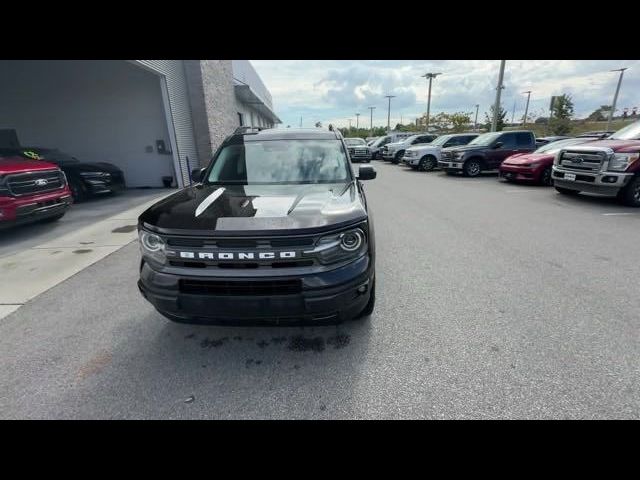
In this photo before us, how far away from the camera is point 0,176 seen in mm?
5285

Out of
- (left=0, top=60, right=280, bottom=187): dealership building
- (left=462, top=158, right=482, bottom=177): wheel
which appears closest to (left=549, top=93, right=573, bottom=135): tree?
(left=462, top=158, right=482, bottom=177): wheel

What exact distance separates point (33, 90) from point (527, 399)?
15834 mm

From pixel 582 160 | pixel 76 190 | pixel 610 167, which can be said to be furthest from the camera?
pixel 76 190

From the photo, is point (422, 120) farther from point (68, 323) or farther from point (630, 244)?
point (68, 323)

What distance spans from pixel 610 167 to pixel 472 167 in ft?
21.1

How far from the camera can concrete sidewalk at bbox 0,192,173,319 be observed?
3.77 m

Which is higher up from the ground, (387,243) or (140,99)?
(140,99)

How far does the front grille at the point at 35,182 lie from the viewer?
5.48 m

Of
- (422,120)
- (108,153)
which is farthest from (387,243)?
(422,120)

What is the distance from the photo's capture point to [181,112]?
11.2 meters

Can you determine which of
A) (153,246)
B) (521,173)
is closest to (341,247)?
(153,246)

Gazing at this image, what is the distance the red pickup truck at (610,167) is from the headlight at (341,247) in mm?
8142

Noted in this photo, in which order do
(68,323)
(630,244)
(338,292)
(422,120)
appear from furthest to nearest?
(422,120) → (630,244) → (68,323) → (338,292)

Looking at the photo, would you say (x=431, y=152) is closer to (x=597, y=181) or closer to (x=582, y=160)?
(x=582, y=160)
